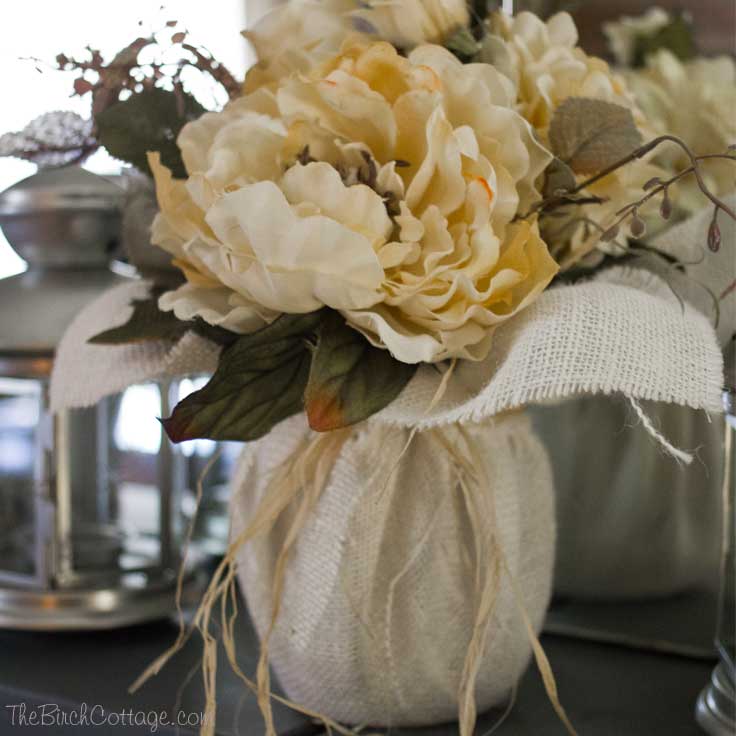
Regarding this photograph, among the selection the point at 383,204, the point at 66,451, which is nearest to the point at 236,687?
the point at 66,451

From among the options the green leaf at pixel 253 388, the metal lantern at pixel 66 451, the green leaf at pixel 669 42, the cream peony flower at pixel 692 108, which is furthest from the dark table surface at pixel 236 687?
Result: the green leaf at pixel 669 42

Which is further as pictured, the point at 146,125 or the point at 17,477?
the point at 17,477

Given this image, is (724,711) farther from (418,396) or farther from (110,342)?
(110,342)

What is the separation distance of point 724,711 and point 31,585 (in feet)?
1.20

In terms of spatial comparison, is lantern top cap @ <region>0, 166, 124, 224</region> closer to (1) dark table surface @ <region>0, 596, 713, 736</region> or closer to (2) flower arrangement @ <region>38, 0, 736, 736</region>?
(2) flower arrangement @ <region>38, 0, 736, 736</region>

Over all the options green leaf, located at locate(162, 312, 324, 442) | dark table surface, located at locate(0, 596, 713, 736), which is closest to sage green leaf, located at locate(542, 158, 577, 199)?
green leaf, located at locate(162, 312, 324, 442)

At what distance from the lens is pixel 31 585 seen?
1.84 ft

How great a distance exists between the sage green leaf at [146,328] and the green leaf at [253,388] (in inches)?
2.1

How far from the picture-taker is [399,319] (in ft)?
1.25

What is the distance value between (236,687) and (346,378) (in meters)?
0.20

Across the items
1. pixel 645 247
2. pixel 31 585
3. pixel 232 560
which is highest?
pixel 645 247

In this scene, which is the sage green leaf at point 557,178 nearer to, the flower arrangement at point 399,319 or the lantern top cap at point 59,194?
the flower arrangement at point 399,319

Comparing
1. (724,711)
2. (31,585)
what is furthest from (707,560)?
(31,585)

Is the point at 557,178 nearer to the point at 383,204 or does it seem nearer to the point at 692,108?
the point at 383,204
